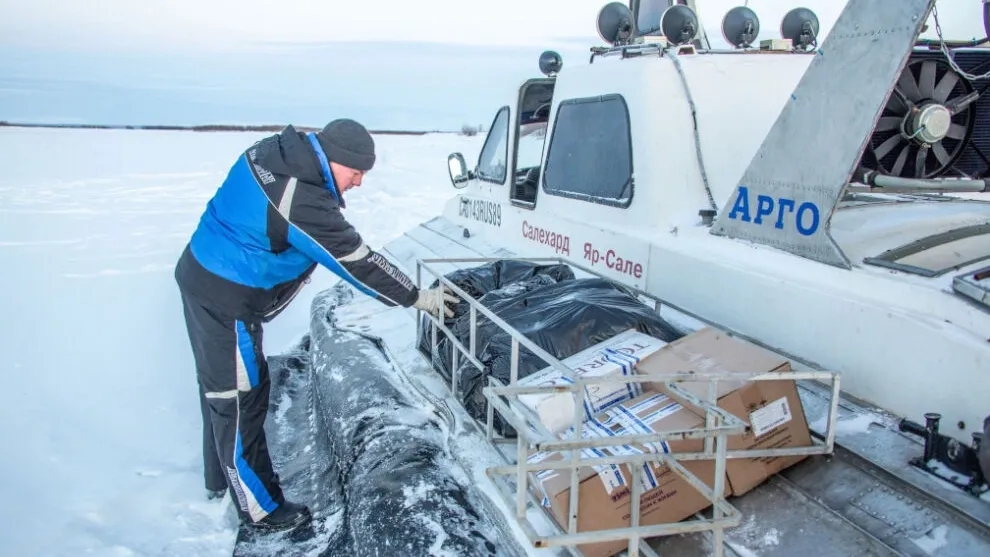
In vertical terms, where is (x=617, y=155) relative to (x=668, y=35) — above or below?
below

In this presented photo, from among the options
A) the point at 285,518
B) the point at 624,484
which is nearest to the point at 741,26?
the point at 624,484

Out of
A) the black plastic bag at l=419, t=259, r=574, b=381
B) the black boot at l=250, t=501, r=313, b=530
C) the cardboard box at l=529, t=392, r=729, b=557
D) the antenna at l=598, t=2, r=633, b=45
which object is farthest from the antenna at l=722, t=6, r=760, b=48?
the black boot at l=250, t=501, r=313, b=530

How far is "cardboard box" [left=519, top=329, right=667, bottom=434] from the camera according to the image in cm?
224

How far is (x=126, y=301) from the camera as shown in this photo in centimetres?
798

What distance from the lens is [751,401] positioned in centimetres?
223

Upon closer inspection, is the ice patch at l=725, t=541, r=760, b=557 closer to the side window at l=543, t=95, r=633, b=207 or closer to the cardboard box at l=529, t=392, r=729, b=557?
the cardboard box at l=529, t=392, r=729, b=557

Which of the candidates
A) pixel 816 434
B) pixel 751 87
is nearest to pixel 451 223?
pixel 751 87

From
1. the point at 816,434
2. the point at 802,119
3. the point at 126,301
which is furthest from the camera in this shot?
the point at 126,301

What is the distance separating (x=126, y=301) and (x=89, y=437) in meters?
4.07

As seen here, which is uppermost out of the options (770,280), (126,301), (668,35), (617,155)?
(668,35)

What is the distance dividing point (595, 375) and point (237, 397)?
1.51 metres

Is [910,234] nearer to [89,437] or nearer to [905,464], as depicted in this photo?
[905,464]

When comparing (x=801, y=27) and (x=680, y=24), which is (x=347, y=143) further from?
(x=801, y=27)

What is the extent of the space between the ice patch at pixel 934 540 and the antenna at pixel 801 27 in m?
3.44
